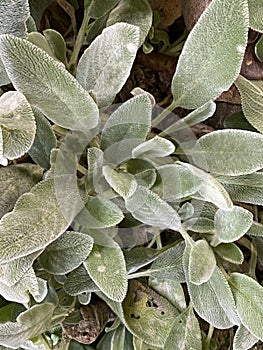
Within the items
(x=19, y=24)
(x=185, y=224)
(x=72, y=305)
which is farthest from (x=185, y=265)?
(x=19, y=24)

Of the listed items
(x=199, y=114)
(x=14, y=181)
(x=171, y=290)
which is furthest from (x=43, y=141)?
(x=171, y=290)

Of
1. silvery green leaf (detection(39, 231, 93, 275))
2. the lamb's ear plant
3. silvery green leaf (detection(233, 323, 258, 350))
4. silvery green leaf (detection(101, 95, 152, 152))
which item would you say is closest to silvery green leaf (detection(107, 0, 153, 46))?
the lamb's ear plant

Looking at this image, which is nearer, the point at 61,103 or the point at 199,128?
the point at 61,103

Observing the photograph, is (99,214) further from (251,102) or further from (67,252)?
→ (251,102)

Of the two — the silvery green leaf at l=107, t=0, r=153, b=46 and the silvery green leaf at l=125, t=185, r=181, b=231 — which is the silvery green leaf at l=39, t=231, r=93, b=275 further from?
the silvery green leaf at l=107, t=0, r=153, b=46

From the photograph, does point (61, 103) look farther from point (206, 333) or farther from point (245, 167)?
point (206, 333)

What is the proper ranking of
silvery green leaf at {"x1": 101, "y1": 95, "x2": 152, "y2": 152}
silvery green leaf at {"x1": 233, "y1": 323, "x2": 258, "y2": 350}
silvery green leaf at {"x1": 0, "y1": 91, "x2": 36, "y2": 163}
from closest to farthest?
silvery green leaf at {"x1": 0, "y1": 91, "x2": 36, "y2": 163} → silvery green leaf at {"x1": 101, "y1": 95, "x2": 152, "y2": 152} → silvery green leaf at {"x1": 233, "y1": 323, "x2": 258, "y2": 350}
